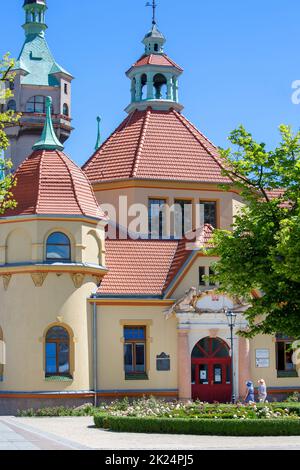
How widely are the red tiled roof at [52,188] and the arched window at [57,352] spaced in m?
5.35

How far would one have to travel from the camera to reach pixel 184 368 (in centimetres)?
4559

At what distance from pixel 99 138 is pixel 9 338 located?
68.7ft

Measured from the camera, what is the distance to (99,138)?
62344 mm

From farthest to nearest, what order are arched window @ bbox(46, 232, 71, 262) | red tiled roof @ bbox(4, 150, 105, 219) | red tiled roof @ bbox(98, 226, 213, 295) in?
red tiled roof @ bbox(98, 226, 213, 295) → red tiled roof @ bbox(4, 150, 105, 219) → arched window @ bbox(46, 232, 71, 262)

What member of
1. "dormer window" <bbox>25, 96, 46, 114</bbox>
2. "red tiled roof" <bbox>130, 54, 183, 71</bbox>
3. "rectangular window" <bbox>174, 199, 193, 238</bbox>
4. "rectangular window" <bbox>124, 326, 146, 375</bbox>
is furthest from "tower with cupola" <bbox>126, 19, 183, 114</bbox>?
"dormer window" <bbox>25, 96, 46, 114</bbox>

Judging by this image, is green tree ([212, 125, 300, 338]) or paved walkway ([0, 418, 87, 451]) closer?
paved walkway ([0, 418, 87, 451])

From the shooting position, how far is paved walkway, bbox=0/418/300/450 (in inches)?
994

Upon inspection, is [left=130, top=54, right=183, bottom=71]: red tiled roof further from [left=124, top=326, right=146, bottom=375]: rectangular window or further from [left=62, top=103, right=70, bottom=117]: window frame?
[left=62, top=103, right=70, bottom=117]: window frame

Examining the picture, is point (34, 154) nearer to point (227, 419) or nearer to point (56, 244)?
point (56, 244)

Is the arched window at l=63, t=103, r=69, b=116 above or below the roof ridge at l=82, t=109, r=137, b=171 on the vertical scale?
above

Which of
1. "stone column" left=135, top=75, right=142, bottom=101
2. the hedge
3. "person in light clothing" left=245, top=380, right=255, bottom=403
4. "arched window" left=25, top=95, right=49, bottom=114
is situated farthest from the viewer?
"arched window" left=25, top=95, right=49, bottom=114

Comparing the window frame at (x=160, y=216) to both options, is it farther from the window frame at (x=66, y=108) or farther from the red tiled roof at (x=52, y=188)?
the window frame at (x=66, y=108)

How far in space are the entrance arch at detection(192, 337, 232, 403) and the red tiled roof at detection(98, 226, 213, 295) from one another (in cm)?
330
